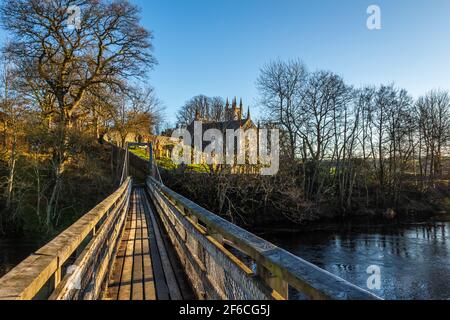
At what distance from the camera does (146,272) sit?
15.2ft

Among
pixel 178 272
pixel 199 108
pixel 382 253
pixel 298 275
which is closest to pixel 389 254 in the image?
pixel 382 253

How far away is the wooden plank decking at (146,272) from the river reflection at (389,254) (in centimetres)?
822

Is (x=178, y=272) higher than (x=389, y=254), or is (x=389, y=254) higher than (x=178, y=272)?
(x=178, y=272)

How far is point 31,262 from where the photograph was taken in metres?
1.72

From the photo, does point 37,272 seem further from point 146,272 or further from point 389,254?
point 389,254

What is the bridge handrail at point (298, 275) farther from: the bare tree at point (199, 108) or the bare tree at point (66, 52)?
the bare tree at point (199, 108)

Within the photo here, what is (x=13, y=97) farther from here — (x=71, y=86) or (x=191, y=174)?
(x=191, y=174)

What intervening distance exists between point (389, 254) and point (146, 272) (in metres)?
14.5

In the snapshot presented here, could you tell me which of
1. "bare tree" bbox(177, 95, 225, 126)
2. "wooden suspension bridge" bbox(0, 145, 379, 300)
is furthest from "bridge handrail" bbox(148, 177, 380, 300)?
"bare tree" bbox(177, 95, 225, 126)

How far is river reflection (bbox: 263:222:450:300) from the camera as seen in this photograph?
1180 centimetres

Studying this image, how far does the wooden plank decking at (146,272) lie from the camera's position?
3.80 m
